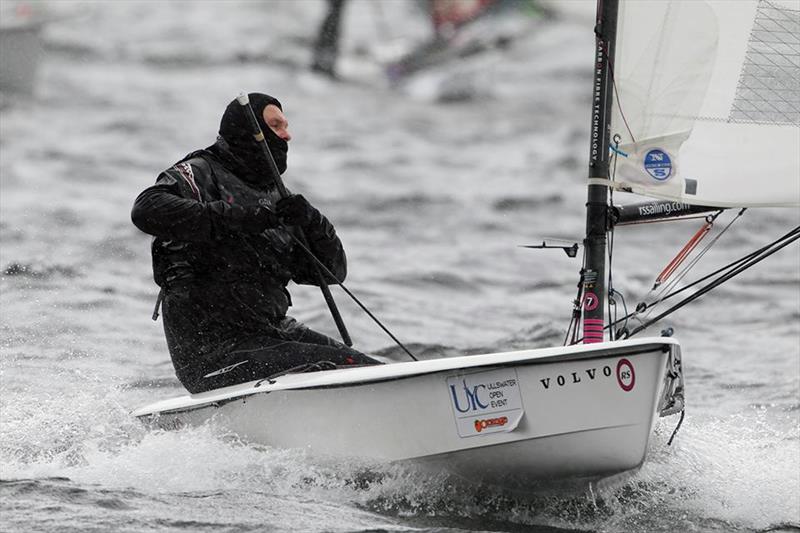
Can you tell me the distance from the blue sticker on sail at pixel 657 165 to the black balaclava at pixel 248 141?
1258 mm

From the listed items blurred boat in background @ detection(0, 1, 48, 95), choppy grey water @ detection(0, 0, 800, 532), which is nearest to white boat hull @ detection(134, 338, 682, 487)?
choppy grey water @ detection(0, 0, 800, 532)

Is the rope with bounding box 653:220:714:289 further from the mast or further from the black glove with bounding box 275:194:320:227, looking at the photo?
the black glove with bounding box 275:194:320:227

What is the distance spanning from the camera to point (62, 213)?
41.3 ft

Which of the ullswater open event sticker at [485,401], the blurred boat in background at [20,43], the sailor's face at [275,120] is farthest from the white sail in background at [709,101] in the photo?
the blurred boat in background at [20,43]

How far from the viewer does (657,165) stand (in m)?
5.00

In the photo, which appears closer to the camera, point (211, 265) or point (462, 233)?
point (211, 265)

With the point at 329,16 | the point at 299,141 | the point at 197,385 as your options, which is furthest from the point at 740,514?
the point at 329,16

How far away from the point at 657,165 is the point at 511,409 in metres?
1.22

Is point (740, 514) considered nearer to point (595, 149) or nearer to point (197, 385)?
point (595, 149)

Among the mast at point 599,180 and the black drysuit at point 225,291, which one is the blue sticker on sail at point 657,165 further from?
the black drysuit at point 225,291

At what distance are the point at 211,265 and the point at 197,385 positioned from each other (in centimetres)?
44

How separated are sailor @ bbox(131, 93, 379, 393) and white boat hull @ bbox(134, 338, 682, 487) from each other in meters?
0.47

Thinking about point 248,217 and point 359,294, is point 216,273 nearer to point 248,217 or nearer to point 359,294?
point 248,217

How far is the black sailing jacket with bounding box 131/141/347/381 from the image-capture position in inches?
194
